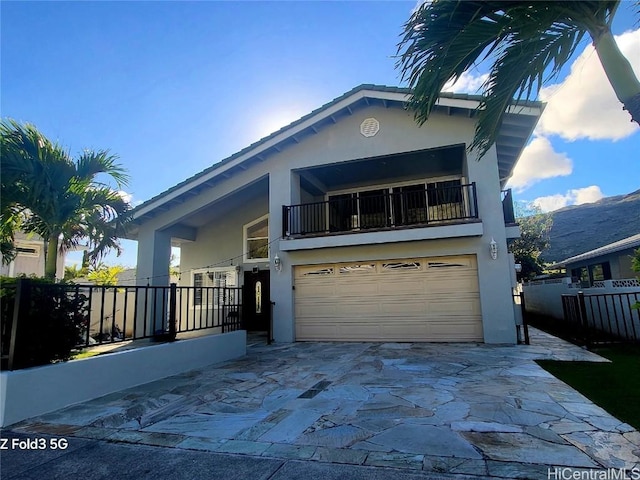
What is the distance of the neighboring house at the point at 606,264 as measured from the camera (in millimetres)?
14004

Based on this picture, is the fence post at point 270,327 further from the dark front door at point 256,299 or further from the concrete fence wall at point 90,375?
the concrete fence wall at point 90,375

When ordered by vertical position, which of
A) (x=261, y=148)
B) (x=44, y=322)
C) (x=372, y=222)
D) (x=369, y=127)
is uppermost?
(x=369, y=127)

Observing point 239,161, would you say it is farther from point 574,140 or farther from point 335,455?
point 574,140

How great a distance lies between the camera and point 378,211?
1248 cm

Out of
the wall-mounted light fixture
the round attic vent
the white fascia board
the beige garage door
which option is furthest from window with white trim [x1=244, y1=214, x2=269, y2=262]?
the wall-mounted light fixture

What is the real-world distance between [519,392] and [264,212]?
33.8 ft

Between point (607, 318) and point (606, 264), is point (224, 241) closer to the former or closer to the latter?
point (607, 318)

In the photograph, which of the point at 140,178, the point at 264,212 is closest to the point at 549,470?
the point at 140,178

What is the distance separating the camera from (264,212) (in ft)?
43.7

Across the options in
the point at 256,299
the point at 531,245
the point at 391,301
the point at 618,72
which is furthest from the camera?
the point at 531,245

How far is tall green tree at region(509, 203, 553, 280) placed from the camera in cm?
2620

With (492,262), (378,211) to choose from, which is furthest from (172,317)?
(378,211)

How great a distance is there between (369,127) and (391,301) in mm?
5256

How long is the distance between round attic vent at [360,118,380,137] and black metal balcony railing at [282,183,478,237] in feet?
6.25
